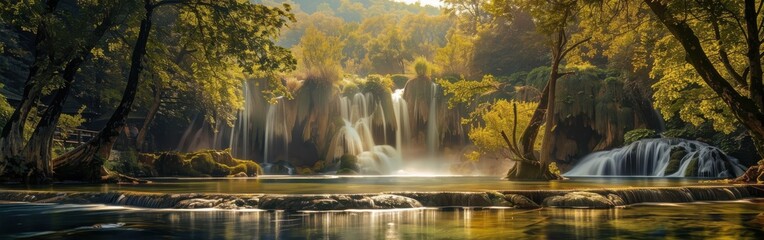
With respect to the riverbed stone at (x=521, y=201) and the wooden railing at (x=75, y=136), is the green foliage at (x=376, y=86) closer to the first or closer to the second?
the wooden railing at (x=75, y=136)

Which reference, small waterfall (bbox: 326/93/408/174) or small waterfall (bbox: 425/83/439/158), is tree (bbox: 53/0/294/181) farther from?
small waterfall (bbox: 425/83/439/158)

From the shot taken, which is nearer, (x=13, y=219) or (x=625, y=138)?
(x=13, y=219)

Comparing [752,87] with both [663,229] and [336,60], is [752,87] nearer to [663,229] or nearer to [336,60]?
[663,229]

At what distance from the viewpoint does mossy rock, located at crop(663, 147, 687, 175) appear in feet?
119

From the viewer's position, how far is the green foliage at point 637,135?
39.9 meters

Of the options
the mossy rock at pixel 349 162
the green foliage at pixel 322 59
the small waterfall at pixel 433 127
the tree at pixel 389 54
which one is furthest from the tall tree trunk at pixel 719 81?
the tree at pixel 389 54

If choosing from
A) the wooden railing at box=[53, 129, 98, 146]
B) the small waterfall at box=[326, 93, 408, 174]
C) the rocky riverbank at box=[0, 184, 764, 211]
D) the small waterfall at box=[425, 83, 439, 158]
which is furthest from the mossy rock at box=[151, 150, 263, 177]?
the rocky riverbank at box=[0, 184, 764, 211]

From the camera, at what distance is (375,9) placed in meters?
173

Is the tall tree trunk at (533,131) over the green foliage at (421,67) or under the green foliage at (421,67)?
under

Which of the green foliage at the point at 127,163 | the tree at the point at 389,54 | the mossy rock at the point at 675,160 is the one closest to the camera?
the green foliage at the point at 127,163

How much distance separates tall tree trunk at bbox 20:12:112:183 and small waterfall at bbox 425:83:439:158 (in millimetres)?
28807

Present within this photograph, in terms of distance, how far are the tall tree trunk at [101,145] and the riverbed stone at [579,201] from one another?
17127mm

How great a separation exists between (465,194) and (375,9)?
15977cm

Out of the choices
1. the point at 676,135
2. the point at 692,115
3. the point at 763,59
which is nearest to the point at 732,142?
the point at 676,135
